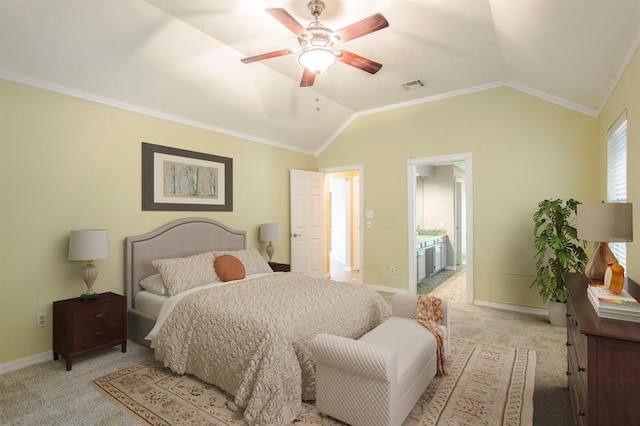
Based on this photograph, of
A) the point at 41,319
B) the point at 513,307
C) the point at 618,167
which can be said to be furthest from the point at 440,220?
the point at 41,319

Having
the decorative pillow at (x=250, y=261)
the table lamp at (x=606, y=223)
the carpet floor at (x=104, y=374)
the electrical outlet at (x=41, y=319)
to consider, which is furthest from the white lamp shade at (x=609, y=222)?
the electrical outlet at (x=41, y=319)

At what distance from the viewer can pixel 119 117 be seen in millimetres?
3512

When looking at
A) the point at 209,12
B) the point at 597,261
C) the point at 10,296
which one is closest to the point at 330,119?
the point at 209,12

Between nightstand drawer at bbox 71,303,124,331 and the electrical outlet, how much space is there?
43cm

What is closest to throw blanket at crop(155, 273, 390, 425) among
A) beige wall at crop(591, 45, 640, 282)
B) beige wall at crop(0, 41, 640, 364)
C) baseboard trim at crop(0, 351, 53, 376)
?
baseboard trim at crop(0, 351, 53, 376)

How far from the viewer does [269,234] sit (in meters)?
4.96

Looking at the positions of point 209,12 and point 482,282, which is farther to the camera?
point 482,282

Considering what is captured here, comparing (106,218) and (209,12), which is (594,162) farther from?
(106,218)

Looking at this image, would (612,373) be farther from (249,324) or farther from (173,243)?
(173,243)

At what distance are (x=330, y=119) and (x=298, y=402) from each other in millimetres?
4390

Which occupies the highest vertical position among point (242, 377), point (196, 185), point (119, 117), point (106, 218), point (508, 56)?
point (508, 56)

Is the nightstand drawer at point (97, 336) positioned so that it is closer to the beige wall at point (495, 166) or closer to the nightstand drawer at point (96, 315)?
the nightstand drawer at point (96, 315)

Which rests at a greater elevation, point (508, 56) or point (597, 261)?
point (508, 56)

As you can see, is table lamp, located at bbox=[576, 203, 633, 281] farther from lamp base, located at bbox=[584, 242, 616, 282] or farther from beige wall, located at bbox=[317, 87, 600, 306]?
beige wall, located at bbox=[317, 87, 600, 306]
